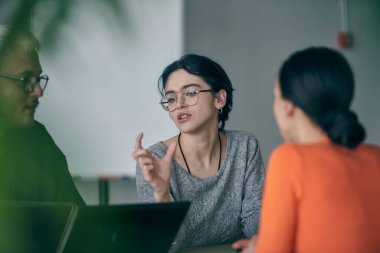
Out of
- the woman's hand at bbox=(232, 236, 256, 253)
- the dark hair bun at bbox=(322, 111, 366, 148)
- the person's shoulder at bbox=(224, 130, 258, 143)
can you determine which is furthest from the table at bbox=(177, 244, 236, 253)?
the person's shoulder at bbox=(224, 130, 258, 143)

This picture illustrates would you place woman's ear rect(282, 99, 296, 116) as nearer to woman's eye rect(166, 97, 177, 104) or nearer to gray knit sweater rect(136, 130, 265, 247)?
gray knit sweater rect(136, 130, 265, 247)

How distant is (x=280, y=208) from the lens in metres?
1.01

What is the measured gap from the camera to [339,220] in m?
1.02

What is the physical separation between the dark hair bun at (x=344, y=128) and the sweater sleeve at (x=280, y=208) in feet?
0.41

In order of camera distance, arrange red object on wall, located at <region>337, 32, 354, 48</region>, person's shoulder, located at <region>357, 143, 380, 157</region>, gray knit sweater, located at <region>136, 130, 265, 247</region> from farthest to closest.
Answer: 1. red object on wall, located at <region>337, 32, 354, 48</region>
2. gray knit sweater, located at <region>136, 130, 265, 247</region>
3. person's shoulder, located at <region>357, 143, 380, 157</region>

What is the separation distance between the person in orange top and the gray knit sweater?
0.75 meters

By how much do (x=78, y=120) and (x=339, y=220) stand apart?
0.85 metres

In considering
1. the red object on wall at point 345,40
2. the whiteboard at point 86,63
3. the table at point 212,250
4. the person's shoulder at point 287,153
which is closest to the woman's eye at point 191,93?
the table at point 212,250

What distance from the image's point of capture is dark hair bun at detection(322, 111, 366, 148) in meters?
1.09

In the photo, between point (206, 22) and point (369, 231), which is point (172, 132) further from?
point (369, 231)

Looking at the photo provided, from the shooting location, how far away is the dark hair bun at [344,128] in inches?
43.0

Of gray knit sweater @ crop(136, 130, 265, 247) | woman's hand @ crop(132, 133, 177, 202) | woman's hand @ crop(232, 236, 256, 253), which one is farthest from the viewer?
gray knit sweater @ crop(136, 130, 265, 247)

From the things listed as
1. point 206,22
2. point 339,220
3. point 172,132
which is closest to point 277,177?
point 339,220

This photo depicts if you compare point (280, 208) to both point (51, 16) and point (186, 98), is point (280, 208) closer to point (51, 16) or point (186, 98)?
point (51, 16)
